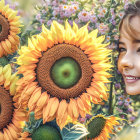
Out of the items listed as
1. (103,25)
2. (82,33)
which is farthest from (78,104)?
(103,25)

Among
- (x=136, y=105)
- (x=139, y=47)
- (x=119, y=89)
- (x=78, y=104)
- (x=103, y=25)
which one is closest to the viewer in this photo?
(x=78, y=104)

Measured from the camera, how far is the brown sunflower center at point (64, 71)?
694mm

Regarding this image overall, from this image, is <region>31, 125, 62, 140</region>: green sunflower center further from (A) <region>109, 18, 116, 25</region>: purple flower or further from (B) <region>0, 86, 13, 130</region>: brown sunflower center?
(A) <region>109, 18, 116, 25</region>: purple flower

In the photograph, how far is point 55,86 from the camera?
693 millimetres

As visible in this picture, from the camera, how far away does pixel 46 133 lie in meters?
0.68

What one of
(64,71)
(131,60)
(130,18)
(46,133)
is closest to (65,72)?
(64,71)

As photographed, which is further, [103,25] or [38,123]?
[103,25]

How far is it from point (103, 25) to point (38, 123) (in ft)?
2.41

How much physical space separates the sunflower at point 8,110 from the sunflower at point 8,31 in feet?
0.46

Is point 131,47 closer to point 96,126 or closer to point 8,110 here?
point 96,126

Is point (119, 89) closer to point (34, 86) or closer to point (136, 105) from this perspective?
point (136, 105)

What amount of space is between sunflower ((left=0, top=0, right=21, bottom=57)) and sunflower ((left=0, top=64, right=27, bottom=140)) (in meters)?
0.14

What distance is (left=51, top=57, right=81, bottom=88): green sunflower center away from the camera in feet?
2.29

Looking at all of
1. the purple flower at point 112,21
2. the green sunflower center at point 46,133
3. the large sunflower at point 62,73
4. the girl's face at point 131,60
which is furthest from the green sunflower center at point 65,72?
the purple flower at point 112,21
